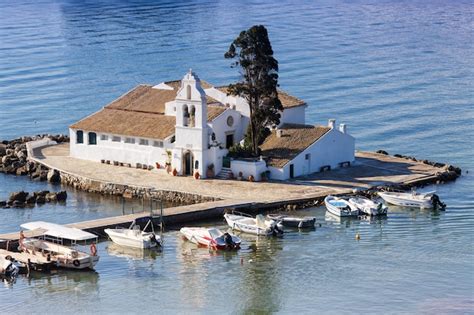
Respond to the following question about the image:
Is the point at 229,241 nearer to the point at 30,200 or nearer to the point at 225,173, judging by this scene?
the point at 225,173

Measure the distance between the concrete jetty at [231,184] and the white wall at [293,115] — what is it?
166 inches

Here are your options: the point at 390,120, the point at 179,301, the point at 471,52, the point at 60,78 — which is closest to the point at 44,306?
the point at 179,301

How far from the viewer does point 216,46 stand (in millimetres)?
134000

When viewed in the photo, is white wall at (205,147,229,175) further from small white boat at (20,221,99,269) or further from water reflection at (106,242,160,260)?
water reflection at (106,242,160,260)

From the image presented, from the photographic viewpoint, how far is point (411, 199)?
72938 millimetres

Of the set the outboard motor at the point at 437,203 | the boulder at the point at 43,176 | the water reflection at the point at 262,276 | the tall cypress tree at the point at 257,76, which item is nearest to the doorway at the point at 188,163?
the tall cypress tree at the point at 257,76

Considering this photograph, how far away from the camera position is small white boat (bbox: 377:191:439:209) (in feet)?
238

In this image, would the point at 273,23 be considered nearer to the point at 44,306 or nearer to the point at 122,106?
the point at 122,106

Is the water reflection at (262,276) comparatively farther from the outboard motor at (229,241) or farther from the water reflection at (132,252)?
the water reflection at (132,252)

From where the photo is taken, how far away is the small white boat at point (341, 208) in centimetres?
7119

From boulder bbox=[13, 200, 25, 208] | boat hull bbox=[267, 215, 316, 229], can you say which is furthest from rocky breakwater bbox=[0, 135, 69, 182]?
boat hull bbox=[267, 215, 316, 229]

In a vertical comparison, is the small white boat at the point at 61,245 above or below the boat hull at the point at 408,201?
below

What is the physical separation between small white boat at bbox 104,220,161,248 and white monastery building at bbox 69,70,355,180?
1110 cm

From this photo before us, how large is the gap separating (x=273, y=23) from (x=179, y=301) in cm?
9829
